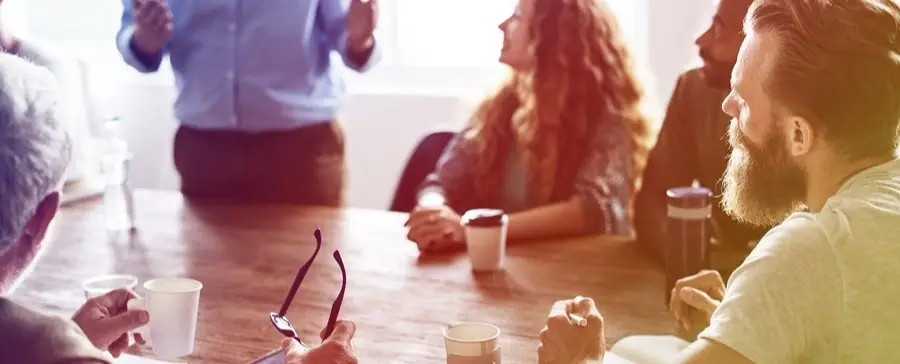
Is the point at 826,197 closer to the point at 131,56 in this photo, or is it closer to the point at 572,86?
the point at 572,86

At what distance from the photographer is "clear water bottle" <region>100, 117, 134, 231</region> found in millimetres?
2158

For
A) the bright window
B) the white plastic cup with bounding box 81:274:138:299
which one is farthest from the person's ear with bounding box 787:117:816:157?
the bright window

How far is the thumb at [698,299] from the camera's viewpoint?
52.6 inches

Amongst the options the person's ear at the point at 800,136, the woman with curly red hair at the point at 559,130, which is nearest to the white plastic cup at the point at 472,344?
the person's ear at the point at 800,136

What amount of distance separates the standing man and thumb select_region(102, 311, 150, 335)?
4.22ft

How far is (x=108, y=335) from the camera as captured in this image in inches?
51.5

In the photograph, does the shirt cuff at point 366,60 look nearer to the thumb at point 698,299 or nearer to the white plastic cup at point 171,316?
the white plastic cup at point 171,316

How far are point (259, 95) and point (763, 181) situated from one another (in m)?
1.81

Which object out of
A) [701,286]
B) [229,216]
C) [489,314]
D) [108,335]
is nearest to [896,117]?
[701,286]

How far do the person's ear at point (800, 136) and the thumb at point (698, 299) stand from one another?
39 cm

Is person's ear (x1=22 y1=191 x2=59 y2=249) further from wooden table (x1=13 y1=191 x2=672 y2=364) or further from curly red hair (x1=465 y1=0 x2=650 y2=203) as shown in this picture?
curly red hair (x1=465 y1=0 x2=650 y2=203)

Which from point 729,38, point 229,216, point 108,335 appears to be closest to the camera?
point 108,335

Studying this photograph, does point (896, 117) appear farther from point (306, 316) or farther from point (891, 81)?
point (306, 316)

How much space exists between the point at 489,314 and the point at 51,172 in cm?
85
